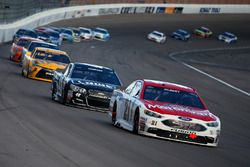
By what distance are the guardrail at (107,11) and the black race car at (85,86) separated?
31384 millimetres

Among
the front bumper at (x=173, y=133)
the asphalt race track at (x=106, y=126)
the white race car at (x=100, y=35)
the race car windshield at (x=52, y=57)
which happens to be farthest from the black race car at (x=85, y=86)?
the white race car at (x=100, y=35)

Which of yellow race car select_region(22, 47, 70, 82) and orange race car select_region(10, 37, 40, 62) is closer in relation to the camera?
yellow race car select_region(22, 47, 70, 82)

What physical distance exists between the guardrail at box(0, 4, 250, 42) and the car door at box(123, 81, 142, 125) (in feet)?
121

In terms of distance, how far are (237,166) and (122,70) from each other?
33518 millimetres

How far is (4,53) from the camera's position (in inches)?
1811

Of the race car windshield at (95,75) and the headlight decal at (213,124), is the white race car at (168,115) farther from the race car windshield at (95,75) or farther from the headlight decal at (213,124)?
the race car windshield at (95,75)

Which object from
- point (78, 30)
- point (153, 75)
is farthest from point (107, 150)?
point (78, 30)

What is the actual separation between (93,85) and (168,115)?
6006mm

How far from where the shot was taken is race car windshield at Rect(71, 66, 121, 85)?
22156mm

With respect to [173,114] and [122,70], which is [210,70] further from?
[173,114]

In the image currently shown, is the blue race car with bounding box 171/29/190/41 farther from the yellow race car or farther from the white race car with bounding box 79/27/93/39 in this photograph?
the yellow race car

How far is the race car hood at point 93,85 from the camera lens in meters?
21.2

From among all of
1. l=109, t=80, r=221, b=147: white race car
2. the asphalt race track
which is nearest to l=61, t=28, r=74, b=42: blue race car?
the asphalt race track

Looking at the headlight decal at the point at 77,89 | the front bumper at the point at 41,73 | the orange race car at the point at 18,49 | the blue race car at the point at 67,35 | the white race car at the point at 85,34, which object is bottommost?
the white race car at the point at 85,34
